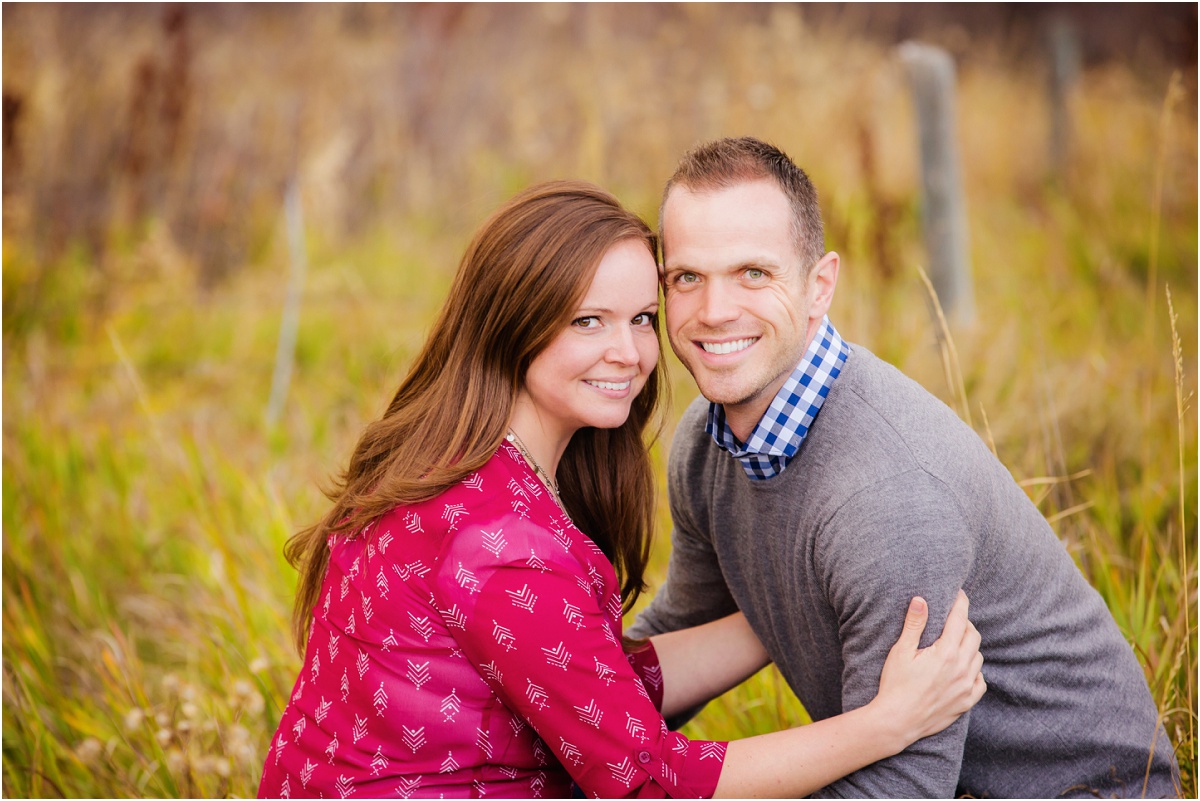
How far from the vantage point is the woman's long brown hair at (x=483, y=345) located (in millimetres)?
1881

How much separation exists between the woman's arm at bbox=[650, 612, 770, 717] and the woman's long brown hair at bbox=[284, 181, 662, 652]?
710mm

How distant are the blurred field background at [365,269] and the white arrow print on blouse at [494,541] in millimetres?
661

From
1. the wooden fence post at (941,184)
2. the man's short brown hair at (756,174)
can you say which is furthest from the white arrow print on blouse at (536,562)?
the wooden fence post at (941,184)

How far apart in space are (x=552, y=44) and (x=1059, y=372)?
567 centimetres

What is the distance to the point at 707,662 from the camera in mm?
2266

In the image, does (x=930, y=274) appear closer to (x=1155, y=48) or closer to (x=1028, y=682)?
(x=1028, y=682)

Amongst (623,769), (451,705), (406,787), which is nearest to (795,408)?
(623,769)

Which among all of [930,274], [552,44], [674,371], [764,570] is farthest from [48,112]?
[764,570]

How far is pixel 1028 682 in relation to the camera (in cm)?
187

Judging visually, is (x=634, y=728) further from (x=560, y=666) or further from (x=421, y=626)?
(x=421, y=626)

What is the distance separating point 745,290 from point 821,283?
6.5 inches

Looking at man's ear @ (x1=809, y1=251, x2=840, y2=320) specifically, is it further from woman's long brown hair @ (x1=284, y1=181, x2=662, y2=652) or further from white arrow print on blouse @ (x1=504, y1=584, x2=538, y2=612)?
white arrow print on blouse @ (x1=504, y1=584, x2=538, y2=612)

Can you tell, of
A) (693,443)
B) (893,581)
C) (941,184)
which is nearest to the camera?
(893,581)

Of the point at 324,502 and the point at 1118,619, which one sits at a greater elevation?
the point at 324,502
